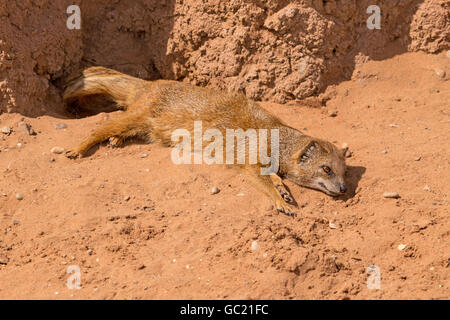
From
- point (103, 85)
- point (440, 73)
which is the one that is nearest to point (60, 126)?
point (103, 85)

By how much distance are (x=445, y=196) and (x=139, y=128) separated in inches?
116

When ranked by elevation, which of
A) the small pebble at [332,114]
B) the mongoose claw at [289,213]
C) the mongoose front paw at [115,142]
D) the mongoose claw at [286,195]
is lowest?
the mongoose claw at [289,213]

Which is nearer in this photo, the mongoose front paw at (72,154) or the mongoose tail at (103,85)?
the mongoose front paw at (72,154)

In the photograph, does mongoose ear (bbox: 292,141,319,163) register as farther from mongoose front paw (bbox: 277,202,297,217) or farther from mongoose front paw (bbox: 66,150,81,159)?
mongoose front paw (bbox: 66,150,81,159)

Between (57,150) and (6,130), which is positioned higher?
(6,130)

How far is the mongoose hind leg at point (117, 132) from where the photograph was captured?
4.82 metres

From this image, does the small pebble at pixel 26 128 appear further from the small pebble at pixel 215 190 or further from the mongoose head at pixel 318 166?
the mongoose head at pixel 318 166

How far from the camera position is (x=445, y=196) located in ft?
13.8

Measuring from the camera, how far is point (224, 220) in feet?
12.7

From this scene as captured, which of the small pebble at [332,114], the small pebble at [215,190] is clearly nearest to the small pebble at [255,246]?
the small pebble at [215,190]

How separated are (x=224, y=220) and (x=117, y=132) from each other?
175 centimetres

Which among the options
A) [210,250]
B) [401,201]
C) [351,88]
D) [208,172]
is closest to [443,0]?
[351,88]

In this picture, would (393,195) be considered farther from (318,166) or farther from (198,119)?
(198,119)

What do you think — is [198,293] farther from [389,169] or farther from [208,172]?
[389,169]
